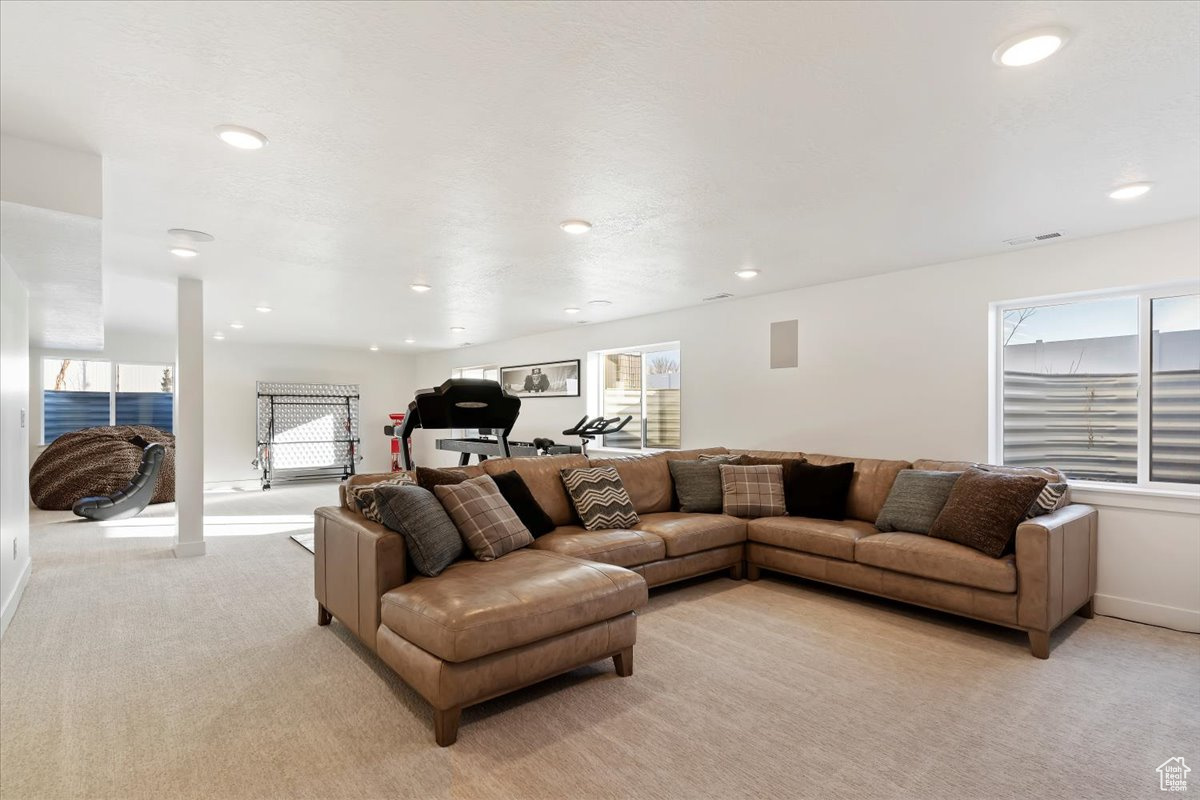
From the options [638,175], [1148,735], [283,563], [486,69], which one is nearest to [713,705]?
[1148,735]

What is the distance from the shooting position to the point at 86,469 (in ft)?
23.3

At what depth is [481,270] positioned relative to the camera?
4.39 m

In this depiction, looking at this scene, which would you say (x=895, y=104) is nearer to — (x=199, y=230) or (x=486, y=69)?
(x=486, y=69)

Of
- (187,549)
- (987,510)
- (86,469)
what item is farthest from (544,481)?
(86,469)

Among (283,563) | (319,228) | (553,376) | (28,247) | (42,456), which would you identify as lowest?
(283,563)

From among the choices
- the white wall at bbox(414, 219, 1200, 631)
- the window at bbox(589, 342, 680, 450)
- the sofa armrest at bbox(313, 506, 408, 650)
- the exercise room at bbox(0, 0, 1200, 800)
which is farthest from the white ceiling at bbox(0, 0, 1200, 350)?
the window at bbox(589, 342, 680, 450)

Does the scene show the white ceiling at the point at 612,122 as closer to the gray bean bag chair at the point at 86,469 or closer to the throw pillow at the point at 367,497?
the throw pillow at the point at 367,497

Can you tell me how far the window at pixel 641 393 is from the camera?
641cm

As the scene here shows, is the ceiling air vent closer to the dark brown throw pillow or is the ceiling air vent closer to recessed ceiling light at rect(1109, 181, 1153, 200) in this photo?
recessed ceiling light at rect(1109, 181, 1153, 200)

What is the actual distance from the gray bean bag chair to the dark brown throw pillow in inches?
331

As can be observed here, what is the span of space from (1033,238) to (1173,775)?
2917 mm

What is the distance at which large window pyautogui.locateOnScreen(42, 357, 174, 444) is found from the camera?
8062 millimetres

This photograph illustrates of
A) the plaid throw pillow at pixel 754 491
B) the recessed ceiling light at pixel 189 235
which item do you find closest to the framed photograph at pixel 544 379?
the plaid throw pillow at pixel 754 491

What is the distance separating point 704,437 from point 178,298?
4.87 m
